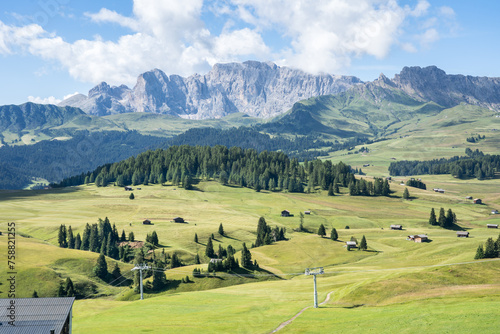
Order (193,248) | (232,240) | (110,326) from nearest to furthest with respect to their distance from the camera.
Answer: (110,326) → (193,248) → (232,240)

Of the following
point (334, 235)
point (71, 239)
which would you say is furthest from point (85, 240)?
point (334, 235)

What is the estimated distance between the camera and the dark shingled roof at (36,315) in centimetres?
4128

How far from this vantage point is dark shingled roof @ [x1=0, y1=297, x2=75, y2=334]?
41.3 metres

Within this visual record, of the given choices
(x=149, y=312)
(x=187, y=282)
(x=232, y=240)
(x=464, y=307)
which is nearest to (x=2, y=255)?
(x=187, y=282)

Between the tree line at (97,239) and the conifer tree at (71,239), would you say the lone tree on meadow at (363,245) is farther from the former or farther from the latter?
the conifer tree at (71,239)

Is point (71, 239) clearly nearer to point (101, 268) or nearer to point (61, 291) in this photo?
point (101, 268)

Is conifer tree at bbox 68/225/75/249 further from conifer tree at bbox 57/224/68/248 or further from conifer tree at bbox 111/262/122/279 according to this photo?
conifer tree at bbox 111/262/122/279

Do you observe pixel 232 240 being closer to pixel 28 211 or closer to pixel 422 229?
pixel 422 229

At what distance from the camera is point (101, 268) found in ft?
359

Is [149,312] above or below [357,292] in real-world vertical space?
below

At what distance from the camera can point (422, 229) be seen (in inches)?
6973

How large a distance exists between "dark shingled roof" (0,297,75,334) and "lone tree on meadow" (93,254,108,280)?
2605 inches

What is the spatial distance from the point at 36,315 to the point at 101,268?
70.3 meters

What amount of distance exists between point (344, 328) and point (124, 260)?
3972 inches
